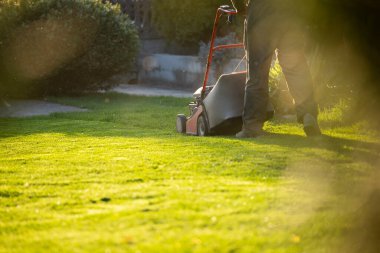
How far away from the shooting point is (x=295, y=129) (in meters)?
8.58

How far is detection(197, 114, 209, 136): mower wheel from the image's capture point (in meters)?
8.62

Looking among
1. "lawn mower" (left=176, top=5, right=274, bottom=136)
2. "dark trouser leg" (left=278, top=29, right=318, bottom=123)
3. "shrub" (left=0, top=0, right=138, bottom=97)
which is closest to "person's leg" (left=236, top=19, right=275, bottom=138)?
"dark trouser leg" (left=278, top=29, right=318, bottom=123)

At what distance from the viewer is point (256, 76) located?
7477 millimetres

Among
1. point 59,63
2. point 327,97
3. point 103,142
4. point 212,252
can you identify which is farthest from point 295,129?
point 59,63

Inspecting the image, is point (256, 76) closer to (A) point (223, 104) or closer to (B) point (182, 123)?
(A) point (223, 104)

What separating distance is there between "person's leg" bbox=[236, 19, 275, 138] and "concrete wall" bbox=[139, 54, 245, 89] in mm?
8438

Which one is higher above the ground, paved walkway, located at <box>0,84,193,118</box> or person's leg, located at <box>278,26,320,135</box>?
person's leg, located at <box>278,26,320,135</box>

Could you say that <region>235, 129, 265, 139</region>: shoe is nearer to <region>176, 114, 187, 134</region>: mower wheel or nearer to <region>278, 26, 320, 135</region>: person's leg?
<region>278, 26, 320, 135</region>: person's leg

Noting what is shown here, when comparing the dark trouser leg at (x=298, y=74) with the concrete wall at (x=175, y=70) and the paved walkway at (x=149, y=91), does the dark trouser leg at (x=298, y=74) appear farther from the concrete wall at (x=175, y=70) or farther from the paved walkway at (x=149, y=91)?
the concrete wall at (x=175, y=70)

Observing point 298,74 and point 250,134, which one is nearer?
point 298,74

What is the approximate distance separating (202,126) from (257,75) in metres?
1.46

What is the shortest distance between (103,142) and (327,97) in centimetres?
287

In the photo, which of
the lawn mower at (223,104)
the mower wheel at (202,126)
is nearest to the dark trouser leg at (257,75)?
the lawn mower at (223,104)

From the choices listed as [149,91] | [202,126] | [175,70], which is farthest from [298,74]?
[175,70]
